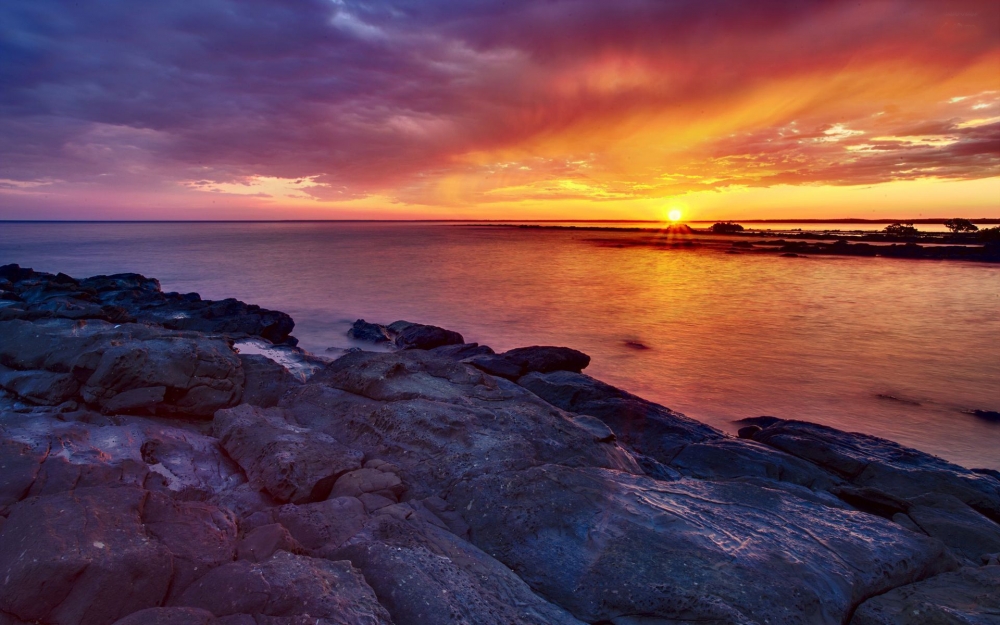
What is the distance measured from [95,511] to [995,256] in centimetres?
5908

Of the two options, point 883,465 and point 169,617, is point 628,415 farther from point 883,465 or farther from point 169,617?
point 169,617

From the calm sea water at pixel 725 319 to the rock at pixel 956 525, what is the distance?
13.1 feet

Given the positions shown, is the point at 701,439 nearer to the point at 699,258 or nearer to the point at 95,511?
the point at 95,511

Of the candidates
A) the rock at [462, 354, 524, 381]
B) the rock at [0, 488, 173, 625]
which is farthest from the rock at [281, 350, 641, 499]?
the rock at [0, 488, 173, 625]

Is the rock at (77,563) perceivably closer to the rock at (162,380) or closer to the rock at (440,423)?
the rock at (440,423)

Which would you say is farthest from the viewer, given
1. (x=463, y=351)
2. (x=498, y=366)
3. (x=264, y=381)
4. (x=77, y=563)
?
(x=463, y=351)

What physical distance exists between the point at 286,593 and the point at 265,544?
750 millimetres

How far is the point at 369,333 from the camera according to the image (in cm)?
1630

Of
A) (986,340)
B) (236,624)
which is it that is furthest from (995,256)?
(236,624)

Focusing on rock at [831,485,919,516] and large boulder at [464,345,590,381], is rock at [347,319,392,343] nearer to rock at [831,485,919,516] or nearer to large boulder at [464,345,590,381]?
large boulder at [464,345,590,381]

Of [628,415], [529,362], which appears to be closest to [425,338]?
[529,362]

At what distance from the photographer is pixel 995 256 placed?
40844 mm

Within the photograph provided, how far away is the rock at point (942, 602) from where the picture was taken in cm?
353

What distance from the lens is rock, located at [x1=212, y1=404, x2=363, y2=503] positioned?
16.0 ft
